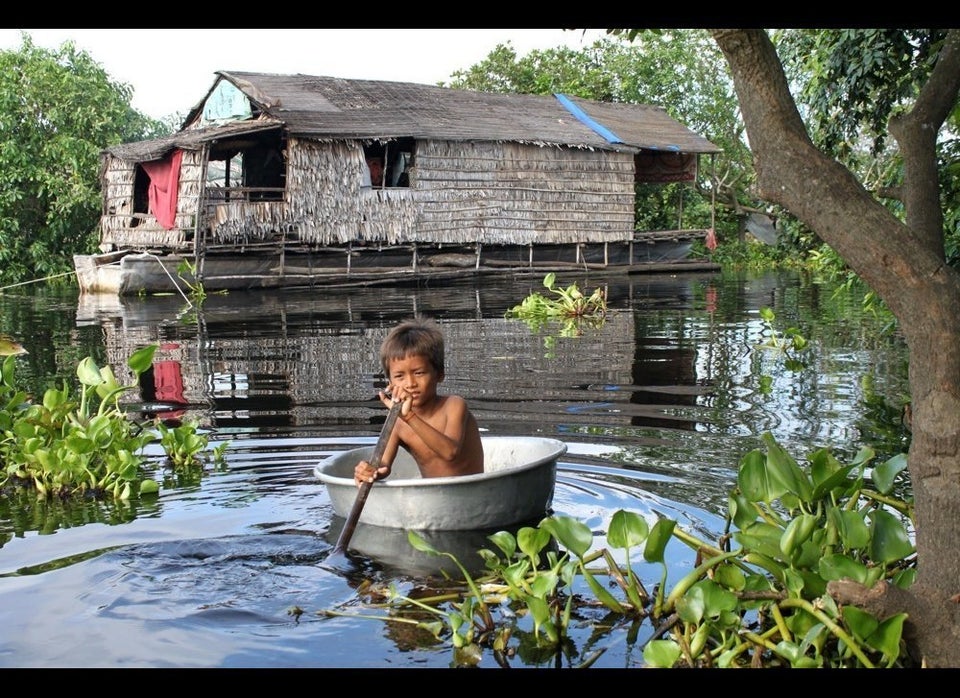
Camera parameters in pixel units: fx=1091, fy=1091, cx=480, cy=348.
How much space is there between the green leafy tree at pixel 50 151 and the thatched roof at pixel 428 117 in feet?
10.5

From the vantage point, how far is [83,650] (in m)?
3.58

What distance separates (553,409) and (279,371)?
3281 millimetres

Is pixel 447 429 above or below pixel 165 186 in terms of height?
below

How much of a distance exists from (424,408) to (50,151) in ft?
72.1

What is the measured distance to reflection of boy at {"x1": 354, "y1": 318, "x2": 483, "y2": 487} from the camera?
4836 mm

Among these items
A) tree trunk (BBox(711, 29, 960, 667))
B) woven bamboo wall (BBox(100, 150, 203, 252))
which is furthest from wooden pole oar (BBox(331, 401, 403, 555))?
woven bamboo wall (BBox(100, 150, 203, 252))

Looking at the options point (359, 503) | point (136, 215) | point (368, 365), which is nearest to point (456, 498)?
point (359, 503)

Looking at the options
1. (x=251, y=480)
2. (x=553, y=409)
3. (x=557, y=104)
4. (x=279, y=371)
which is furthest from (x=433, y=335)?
(x=557, y=104)

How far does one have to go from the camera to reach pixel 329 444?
677 centimetres

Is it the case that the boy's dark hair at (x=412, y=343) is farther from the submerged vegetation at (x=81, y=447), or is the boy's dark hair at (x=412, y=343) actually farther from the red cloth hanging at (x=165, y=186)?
the red cloth hanging at (x=165, y=186)

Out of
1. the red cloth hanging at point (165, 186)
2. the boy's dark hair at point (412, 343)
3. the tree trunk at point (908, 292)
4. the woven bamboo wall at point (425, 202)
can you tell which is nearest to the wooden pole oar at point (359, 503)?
the boy's dark hair at point (412, 343)

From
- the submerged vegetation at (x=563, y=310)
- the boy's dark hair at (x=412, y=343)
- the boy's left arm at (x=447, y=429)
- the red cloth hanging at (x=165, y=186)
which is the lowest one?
the boy's left arm at (x=447, y=429)

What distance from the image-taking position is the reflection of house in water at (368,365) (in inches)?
302

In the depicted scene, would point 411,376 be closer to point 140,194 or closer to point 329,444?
point 329,444
